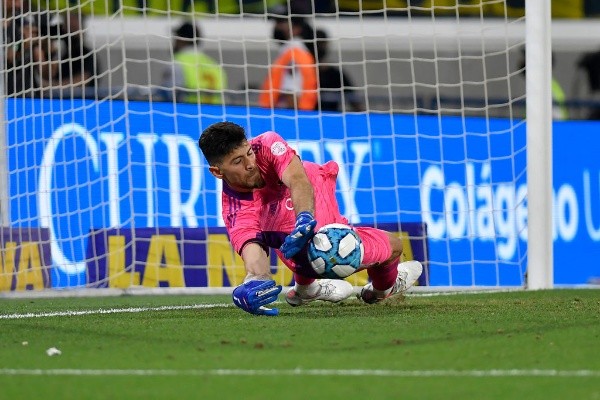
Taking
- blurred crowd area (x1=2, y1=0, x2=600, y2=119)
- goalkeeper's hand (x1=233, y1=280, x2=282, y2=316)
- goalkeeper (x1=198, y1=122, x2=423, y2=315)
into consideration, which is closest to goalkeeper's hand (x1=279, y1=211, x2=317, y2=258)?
goalkeeper (x1=198, y1=122, x2=423, y2=315)

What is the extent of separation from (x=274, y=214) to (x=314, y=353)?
2005 mm

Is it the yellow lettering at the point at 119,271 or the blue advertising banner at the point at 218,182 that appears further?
the blue advertising banner at the point at 218,182

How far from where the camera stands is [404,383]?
154 inches

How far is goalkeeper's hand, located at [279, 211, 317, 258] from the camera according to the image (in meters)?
5.82

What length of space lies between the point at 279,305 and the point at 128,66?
4.87 m

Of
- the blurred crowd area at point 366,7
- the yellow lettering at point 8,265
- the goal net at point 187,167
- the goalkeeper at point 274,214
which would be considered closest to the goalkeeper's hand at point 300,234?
the goalkeeper at point 274,214

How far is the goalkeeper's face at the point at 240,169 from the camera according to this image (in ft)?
20.3

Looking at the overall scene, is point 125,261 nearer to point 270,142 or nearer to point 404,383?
point 270,142

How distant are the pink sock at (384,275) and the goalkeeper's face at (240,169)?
813mm

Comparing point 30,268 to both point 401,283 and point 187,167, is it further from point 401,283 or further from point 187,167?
point 401,283

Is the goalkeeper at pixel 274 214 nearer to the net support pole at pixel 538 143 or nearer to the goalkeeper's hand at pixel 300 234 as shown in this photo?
the goalkeeper's hand at pixel 300 234

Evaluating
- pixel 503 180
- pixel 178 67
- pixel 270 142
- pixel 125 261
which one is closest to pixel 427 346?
pixel 270 142

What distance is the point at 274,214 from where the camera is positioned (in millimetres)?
6578

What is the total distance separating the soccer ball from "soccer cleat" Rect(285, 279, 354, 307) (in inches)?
33.3
